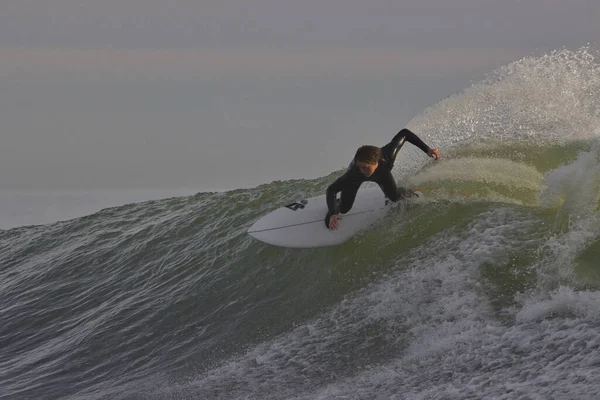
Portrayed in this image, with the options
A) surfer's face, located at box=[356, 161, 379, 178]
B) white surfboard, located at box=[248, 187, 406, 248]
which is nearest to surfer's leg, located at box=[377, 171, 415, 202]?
white surfboard, located at box=[248, 187, 406, 248]

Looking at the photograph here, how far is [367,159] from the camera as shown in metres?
7.03

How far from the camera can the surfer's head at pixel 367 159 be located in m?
7.03

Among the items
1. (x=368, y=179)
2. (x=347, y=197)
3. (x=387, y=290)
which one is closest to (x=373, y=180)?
(x=368, y=179)

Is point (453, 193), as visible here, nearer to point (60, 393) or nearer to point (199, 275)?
point (199, 275)

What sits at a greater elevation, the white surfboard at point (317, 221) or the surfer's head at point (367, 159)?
the surfer's head at point (367, 159)

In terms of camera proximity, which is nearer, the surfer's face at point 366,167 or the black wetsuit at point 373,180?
the surfer's face at point 366,167

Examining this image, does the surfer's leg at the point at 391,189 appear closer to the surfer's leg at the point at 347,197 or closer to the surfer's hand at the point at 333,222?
the surfer's leg at the point at 347,197

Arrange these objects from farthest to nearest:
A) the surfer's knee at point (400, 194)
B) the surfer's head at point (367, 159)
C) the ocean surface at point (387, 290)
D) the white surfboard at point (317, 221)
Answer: the white surfboard at point (317, 221) → the surfer's knee at point (400, 194) → the surfer's head at point (367, 159) → the ocean surface at point (387, 290)

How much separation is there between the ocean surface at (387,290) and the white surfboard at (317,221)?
15 centimetres

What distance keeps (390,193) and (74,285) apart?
217 inches

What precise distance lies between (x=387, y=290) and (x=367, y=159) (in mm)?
1457

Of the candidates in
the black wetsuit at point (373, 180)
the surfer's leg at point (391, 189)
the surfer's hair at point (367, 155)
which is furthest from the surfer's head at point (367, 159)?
the surfer's leg at point (391, 189)

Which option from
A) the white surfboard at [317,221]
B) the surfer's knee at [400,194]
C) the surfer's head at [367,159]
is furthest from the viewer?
the white surfboard at [317,221]

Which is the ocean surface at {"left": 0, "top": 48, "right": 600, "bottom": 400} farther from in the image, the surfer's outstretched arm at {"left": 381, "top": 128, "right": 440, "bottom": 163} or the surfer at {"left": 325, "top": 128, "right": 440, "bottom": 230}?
the surfer's outstretched arm at {"left": 381, "top": 128, "right": 440, "bottom": 163}
